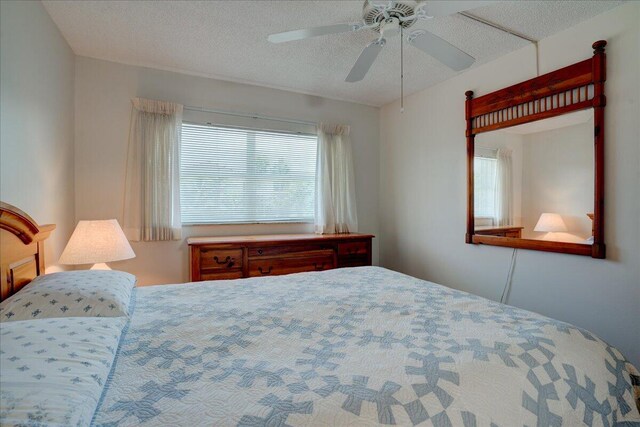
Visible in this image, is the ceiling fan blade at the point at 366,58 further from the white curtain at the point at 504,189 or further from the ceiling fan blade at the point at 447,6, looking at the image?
the white curtain at the point at 504,189

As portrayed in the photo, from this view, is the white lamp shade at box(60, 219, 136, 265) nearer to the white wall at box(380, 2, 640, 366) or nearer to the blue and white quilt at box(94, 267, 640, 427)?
the blue and white quilt at box(94, 267, 640, 427)

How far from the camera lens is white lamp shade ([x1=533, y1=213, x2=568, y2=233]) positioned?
7.51 feet

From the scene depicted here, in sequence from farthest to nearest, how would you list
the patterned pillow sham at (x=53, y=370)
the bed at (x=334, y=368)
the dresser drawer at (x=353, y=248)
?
1. the dresser drawer at (x=353, y=248)
2. the bed at (x=334, y=368)
3. the patterned pillow sham at (x=53, y=370)

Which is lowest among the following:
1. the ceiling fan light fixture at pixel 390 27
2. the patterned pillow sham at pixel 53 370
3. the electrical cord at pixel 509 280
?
the electrical cord at pixel 509 280

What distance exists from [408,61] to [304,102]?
1.25m

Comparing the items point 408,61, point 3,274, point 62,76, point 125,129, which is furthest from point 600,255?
point 62,76

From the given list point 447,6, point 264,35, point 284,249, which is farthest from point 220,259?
point 447,6

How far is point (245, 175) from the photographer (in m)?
3.32

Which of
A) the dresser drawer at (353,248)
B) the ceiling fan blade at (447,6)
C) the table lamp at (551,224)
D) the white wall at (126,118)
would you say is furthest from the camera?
the dresser drawer at (353,248)

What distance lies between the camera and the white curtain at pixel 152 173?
2.82 metres

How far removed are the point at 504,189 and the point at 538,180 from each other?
28 cm

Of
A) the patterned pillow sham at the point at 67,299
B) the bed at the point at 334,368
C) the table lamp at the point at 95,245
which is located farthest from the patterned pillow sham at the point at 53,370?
the table lamp at the point at 95,245

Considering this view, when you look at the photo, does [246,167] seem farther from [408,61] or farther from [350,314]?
[350,314]

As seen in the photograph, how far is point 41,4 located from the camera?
1957 mm
